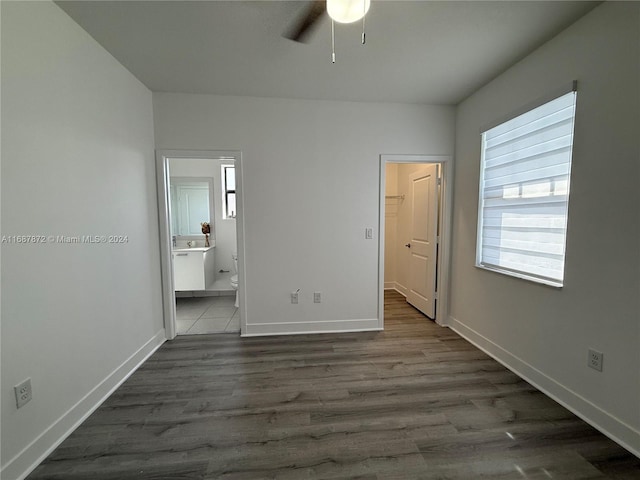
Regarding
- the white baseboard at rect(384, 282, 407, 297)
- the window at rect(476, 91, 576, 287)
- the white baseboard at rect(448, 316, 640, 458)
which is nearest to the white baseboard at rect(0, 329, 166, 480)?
the white baseboard at rect(448, 316, 640, 458)

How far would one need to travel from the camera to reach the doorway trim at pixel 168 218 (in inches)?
101

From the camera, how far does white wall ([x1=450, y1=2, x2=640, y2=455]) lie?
1.38 metres

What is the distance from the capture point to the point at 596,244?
1.53 metres

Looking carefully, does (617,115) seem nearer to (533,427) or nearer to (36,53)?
(533,427)

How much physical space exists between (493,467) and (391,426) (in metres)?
0.53

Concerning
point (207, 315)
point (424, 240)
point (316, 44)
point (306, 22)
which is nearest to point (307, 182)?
point (316, 44)

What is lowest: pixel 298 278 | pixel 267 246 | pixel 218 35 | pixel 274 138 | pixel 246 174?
pixel 298 278

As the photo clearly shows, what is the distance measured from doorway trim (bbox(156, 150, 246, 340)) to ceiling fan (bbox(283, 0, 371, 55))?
49.0 inches

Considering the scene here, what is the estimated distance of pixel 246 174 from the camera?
2.63m

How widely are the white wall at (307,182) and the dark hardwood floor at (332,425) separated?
0.62 m

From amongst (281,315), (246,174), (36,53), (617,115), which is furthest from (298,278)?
(617,115)

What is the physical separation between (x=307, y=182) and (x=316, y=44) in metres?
1.21

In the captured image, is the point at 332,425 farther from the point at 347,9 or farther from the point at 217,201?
the point at 217,201

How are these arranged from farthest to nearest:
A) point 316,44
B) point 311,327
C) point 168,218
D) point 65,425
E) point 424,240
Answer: point 424,240 → point 311,327 → point 168,218 → point 316,44 → point 65,425
